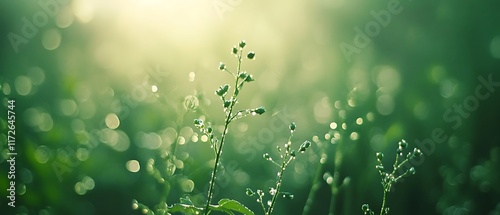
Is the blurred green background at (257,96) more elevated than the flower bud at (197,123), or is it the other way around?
the blurred green background at (257,96)

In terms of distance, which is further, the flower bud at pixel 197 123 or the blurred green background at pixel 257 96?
the blurred green background at pixel 257 96

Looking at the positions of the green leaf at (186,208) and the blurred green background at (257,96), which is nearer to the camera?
the green leaf at (186,208)

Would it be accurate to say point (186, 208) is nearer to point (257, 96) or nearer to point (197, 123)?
point (197, 123)

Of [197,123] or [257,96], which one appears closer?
[197,123]

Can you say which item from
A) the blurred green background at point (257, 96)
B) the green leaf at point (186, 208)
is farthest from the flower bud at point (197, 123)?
the blurred green background at point (257, 96)

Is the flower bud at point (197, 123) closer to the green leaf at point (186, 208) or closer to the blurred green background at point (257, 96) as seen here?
the green leaf at point (186, 208)

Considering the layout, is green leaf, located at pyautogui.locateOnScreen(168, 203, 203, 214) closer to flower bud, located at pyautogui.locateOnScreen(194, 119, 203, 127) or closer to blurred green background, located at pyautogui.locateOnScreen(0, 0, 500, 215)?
flower bud, located at pyautogui.locateOnScreen(194, 119, 203, 127)

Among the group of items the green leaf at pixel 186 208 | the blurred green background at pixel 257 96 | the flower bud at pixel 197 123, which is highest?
the blurred green background at pixel 257 96

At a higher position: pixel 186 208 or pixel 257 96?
pixel 257 96

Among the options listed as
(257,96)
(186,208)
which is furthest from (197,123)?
(257,96)
